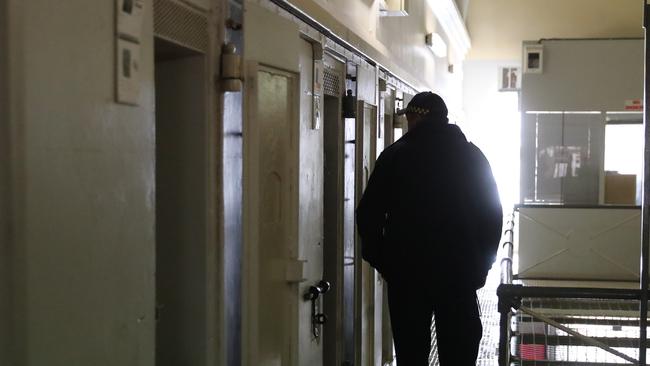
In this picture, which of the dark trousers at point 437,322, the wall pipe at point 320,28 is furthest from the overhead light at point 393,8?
the dark trousers at point 437,322

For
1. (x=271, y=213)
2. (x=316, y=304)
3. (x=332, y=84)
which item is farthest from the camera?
(x=332, y=84)

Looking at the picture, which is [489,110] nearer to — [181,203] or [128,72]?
[181,203]

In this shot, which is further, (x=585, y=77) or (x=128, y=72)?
(x=585, y=77)

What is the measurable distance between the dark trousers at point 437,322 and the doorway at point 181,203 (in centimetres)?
99

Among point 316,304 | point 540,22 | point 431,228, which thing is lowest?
point 316,304

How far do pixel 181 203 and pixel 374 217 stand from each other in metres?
0.95

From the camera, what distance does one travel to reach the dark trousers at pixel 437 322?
3.12 m

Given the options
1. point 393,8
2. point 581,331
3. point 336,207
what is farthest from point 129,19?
point 581,331

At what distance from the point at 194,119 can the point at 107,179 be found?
0.77 meters

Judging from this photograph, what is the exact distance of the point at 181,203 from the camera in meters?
2.51

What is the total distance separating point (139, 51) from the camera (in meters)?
1.90

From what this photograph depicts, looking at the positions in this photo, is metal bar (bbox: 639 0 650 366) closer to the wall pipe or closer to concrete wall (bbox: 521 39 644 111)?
the wall pipe

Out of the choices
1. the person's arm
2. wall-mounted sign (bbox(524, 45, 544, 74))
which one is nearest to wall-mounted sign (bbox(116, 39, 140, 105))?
the person's arm

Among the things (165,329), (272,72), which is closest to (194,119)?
(272,72)
